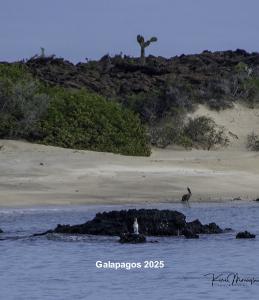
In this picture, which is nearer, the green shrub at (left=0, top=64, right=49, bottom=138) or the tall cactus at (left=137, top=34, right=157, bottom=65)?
the green shrub at (left=0, top=64, right=49, bottom=138)

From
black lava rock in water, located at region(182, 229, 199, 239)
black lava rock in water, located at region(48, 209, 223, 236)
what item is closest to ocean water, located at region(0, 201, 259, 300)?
black lava rock in water, located at region(182, 229, 199, 239)

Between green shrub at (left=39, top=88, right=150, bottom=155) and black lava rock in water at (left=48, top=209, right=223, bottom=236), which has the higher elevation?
green shrub at (left=39, top=88, right=150, bottom=155)

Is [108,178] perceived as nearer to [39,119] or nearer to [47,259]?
[39,119]

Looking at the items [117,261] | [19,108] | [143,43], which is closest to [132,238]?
[117,261]

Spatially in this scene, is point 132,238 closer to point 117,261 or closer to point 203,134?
point 117,261

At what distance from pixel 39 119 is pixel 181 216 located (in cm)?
1205

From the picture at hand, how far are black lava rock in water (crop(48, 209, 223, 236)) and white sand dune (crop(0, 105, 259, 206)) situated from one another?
445cm

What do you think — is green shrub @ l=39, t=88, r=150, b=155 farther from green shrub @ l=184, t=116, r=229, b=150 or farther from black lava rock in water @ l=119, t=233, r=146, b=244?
black lava rock in water @ l=119, t=233, r=146, b=244

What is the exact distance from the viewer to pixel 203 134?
3384 cm

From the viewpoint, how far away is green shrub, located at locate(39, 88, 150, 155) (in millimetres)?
29969

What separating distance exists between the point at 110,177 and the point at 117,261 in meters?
9.23

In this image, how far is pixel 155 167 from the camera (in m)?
27.3

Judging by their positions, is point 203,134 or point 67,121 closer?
point 67,121

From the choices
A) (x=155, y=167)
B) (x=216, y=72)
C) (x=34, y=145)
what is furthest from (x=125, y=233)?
(x=216, y=72)
